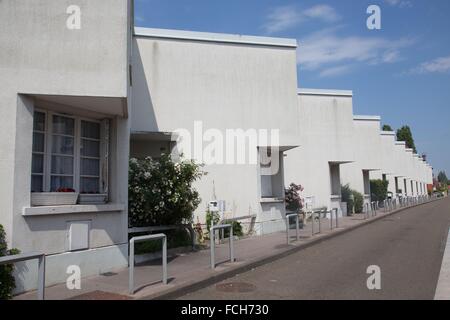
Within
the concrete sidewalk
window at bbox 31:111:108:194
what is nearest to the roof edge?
window at bbox 31:111:108:194

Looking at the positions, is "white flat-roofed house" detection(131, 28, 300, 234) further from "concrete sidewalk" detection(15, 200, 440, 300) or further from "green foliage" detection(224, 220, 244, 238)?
"concrete sidewalk" detection(15, 200, 440, 300)

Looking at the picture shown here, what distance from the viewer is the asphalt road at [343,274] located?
7012 millimetres

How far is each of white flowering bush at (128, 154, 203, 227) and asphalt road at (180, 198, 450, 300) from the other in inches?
109

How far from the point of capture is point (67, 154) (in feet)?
27.4

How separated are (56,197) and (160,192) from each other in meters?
3.01

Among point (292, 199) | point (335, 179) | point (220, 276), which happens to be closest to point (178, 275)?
point (220, 276)

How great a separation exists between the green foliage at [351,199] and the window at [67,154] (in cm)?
2104

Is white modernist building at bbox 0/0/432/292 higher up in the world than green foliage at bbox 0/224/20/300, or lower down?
higher up

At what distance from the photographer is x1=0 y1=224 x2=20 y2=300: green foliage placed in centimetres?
631

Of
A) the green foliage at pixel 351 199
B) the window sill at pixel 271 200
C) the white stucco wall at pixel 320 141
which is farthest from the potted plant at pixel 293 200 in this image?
the green foliage at pixel 351 199

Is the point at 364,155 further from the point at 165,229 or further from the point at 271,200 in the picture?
the point at 165,229

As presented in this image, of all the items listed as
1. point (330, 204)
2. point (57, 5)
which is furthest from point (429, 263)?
point (330, 204)

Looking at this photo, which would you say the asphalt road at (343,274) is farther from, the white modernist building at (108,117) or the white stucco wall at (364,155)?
the white stucco wall at (364,155)

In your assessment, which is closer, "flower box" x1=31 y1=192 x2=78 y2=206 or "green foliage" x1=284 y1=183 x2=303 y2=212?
"flower box" x1=31 y1=192 x2=78 y2=206
